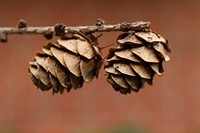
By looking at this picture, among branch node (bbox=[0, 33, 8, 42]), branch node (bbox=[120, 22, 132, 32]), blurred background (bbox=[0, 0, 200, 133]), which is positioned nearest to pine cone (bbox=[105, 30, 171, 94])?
branch node (bbox=[120, 22, 132, 32])

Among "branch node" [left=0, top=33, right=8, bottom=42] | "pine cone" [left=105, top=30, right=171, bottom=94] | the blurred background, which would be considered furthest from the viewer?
the blurred background

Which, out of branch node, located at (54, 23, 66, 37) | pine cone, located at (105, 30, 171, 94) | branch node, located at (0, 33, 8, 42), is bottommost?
pine cone, located at (105, 30, 171, 94)

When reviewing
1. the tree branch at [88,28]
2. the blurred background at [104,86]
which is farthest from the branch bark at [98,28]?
the blurred background at [104,86]

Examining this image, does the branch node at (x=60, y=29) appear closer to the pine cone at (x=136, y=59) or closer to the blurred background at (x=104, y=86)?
the pine cone at (x=136, y=59)

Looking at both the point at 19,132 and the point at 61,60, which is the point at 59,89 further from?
the point at 19,132

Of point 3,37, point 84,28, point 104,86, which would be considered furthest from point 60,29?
point 104,86

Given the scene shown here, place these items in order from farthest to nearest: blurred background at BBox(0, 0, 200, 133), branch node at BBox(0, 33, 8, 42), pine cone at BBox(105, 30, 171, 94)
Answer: blurred background at BBox(0, 0, 200, 133) → branch node at BBox(0, 33, 8, 42) → pine cone at BBox(105, 30, 171, 94)

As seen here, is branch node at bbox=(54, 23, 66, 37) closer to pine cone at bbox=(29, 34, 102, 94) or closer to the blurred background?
pine cone at bbox=(29, 34, 102, 94)

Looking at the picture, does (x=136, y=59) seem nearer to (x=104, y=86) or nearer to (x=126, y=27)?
(x=126, y=27)
